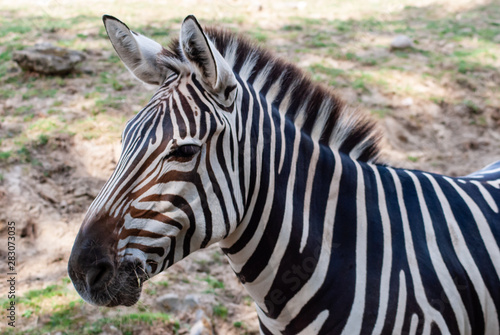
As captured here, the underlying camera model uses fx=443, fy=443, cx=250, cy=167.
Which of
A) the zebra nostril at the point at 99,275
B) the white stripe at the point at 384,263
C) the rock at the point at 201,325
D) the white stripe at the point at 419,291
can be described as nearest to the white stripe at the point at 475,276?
the white stripe at the point at 419,291

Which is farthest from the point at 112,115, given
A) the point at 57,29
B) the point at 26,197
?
the point at 57,29

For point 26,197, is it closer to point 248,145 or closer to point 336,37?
point 248,145

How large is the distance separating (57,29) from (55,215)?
567cm

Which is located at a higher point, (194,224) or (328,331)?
(194,224)

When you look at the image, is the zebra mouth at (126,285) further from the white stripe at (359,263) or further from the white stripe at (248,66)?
the white stripe at (248,66)

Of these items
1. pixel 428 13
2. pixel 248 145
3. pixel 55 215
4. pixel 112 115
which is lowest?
pixel 55 215

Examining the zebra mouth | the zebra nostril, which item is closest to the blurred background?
the zebra mouth

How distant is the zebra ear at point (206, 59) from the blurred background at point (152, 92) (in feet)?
2.14

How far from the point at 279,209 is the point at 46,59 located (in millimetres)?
6516

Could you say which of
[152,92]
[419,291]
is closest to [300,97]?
[419,291]

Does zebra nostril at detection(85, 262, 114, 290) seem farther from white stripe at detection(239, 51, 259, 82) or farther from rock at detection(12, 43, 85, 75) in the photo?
rock at detection(12, 43, 85, 75)

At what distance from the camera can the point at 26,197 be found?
208 inches

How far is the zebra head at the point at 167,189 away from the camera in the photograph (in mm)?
1978

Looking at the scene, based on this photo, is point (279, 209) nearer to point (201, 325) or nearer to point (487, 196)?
point (487, 196)
